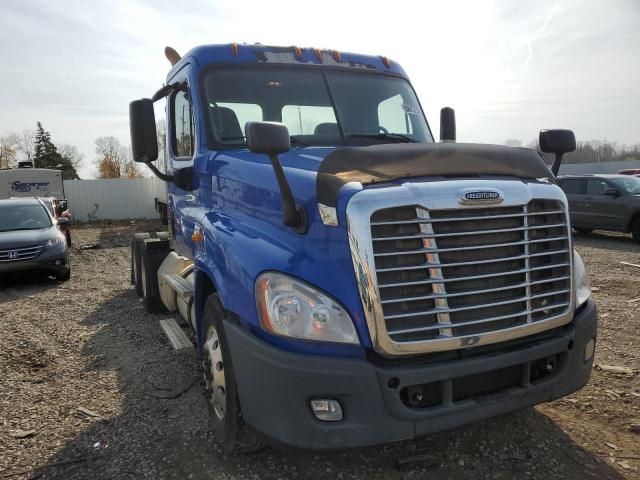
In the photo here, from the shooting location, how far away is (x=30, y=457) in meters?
3.16

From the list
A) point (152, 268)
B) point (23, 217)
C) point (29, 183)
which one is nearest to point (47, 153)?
point (29, 183)

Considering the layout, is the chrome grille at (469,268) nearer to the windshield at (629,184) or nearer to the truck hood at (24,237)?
the truck hood at (24,237)

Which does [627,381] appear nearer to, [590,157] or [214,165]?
[214,165]

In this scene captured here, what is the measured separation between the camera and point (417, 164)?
2.58 metres

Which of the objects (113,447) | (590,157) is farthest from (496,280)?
(590,157)

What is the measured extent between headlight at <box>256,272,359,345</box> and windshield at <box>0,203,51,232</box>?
8963mm

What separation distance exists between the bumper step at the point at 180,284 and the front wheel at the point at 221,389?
0.88m

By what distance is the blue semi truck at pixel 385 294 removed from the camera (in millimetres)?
2283

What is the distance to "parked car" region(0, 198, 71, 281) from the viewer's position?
28.2ft

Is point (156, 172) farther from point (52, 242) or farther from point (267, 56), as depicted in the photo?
point (52, 242)

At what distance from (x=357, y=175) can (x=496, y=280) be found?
3.01ft

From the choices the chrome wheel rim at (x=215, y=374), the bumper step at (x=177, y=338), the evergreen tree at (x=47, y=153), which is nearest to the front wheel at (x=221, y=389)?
the chrome wheel rim at (x=215, y=374)

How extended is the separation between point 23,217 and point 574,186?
44.9 ft

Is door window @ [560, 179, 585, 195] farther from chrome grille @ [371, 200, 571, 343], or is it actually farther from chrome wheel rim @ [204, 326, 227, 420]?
chrome wheel rim @ [204, 326, 227, 420]
